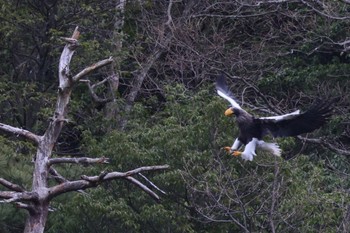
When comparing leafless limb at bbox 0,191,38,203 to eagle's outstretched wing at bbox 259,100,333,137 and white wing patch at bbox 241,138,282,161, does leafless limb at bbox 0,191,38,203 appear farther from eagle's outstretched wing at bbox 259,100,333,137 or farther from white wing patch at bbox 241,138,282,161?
eagle's outstretched wing at bbox 259,100,333,137

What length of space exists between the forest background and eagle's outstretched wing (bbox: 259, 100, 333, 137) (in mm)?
670

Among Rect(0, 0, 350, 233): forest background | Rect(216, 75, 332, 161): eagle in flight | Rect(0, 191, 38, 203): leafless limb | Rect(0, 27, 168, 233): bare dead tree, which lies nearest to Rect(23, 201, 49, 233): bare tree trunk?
Rect(0, 27, 168, 233): bare dead tree

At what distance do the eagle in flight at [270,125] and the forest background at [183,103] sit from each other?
410 millimetres

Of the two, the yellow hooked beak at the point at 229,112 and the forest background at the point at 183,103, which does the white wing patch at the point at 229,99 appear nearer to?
the yellow hooked beak at the point at 229,112

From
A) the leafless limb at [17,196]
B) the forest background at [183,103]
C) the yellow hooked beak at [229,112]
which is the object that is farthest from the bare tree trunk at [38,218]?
the yellow hooked beak at [229,112]

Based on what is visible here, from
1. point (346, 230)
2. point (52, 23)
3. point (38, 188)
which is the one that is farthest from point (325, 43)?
point (38, 188)

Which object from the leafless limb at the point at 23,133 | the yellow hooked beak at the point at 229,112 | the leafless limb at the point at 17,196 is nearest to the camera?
the leafless limb at the point at 17,196

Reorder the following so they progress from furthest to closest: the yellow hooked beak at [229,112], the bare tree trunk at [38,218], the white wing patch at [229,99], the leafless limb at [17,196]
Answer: the white wing patch at [229,99], the yellow hooked beak at [229,112], the bare tree trunk at [38,218], the leafless limb at [17,196]

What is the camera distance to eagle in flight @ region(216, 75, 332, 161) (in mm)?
11680

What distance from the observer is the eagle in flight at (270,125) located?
11.7 m

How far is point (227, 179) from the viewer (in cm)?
1255

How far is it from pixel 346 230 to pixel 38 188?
3362 millimetres

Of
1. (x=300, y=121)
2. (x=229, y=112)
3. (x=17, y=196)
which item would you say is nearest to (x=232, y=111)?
(x=229, y=112)

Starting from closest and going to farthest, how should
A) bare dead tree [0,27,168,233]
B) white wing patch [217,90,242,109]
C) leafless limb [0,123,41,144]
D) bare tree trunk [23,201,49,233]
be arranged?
bare dead tree [0,27,168,233] → bare tree trunk [23,201,49,233] → leafless limb [0,123,41,144] → white wing patch [217,90,242,109]
